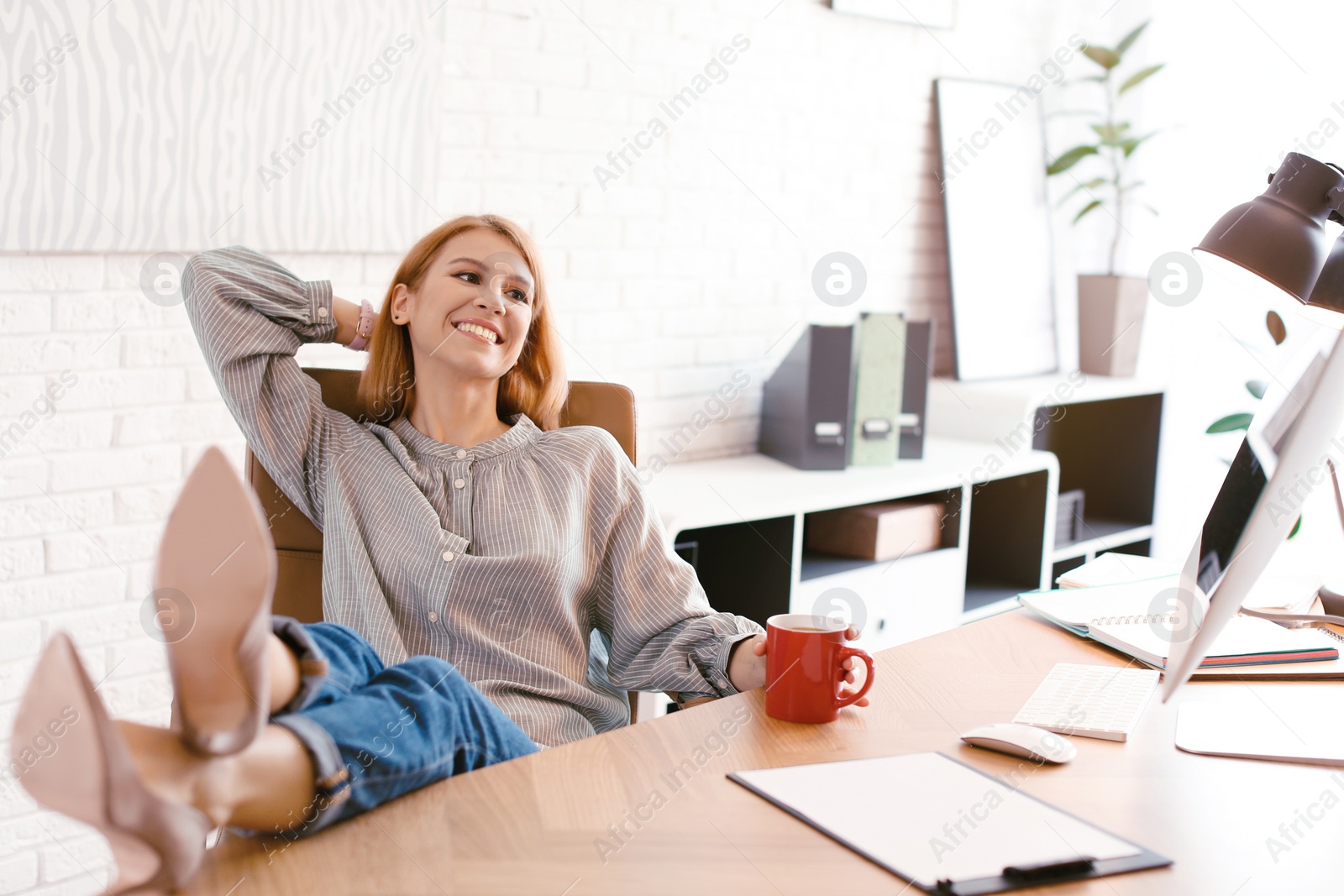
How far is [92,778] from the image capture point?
2.26ft

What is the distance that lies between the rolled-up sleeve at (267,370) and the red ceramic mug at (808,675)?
755 mm

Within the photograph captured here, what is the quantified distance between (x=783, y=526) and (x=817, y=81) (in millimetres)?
1327

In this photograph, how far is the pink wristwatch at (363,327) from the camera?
174cm

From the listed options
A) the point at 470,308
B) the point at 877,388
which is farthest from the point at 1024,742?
the point at 877,388

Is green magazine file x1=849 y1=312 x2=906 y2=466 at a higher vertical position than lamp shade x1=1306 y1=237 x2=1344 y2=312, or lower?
lower

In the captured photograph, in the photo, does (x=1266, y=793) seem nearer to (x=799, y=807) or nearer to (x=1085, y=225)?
(x=799, y=807)

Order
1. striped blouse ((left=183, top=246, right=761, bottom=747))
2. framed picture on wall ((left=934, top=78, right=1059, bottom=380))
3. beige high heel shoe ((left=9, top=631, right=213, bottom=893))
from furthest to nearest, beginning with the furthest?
framed picture on wall ((left=934, top=78, right=1059, bottom=380)) < striped blouse ((left=183, top=246, right=761, bottom=747)) < beige high heel shoe ((left=9, top=631, right=213, bottom=893))

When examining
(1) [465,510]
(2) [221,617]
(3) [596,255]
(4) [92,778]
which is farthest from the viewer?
(3) [596,255]

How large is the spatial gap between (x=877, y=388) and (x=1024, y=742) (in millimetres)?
1762

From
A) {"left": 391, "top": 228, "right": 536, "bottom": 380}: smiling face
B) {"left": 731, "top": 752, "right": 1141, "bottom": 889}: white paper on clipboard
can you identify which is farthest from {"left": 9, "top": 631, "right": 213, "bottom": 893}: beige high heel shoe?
{"left": 391, "top": 228, "right": 536, "bottom": 380}: smiling face

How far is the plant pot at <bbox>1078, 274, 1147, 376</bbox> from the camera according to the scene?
12.0ft

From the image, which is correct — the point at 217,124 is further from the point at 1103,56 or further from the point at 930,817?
the point at 1103,56

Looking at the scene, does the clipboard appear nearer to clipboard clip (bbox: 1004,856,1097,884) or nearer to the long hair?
clipboard clip (bbox: 1004,856,1097,884)

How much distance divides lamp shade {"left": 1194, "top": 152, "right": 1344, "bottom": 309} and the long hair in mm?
970
